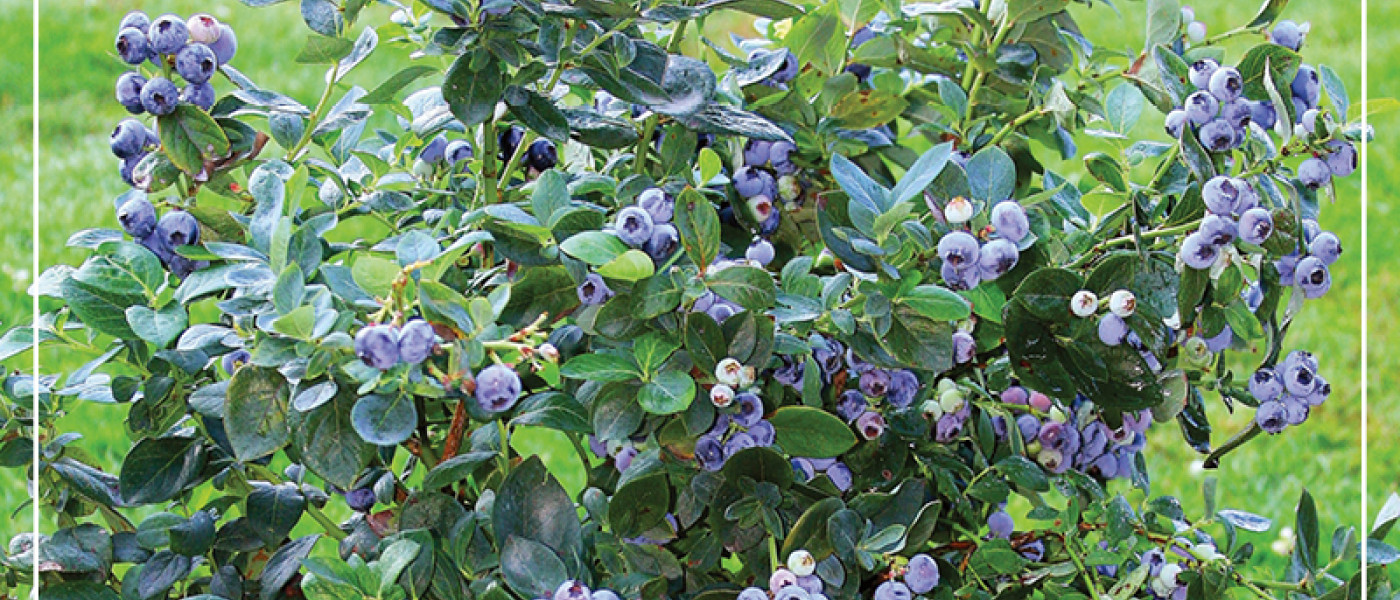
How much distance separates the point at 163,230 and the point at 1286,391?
1013mm

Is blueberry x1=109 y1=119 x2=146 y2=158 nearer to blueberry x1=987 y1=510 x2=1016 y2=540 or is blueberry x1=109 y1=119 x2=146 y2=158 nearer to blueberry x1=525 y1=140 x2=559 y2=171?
blueberry x1=525 y1=140 x2=559 y2=171

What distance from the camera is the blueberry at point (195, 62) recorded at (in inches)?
45.6

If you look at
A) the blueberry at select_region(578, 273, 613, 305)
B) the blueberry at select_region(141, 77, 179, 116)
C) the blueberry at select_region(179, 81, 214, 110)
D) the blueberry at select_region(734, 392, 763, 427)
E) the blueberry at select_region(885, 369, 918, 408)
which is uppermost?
the blueberry at select_region(141, 77, 179, 116)

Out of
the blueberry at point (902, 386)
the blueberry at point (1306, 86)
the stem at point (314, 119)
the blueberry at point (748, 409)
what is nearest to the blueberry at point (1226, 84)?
the blueberry at point (1306, 86)

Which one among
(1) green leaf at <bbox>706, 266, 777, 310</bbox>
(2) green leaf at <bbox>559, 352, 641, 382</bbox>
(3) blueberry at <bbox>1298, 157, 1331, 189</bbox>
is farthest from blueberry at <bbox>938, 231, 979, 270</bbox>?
(3) blueberry at <bbox>1298, 157, 1331, 189</bbox>

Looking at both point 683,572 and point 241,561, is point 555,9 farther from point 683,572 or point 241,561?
point 241,561

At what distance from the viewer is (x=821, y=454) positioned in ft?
3.84

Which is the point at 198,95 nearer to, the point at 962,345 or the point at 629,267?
the point at 629,267

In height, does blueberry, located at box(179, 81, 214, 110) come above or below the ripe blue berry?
above

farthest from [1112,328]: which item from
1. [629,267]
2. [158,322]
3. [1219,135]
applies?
[158,322]

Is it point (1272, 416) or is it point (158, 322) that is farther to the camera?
point (1272, 416)

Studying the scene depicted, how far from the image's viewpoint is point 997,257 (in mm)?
1059

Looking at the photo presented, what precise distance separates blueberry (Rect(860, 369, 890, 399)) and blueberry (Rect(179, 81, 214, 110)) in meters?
0.62

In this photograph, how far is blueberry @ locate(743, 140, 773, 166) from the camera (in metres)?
1.42
